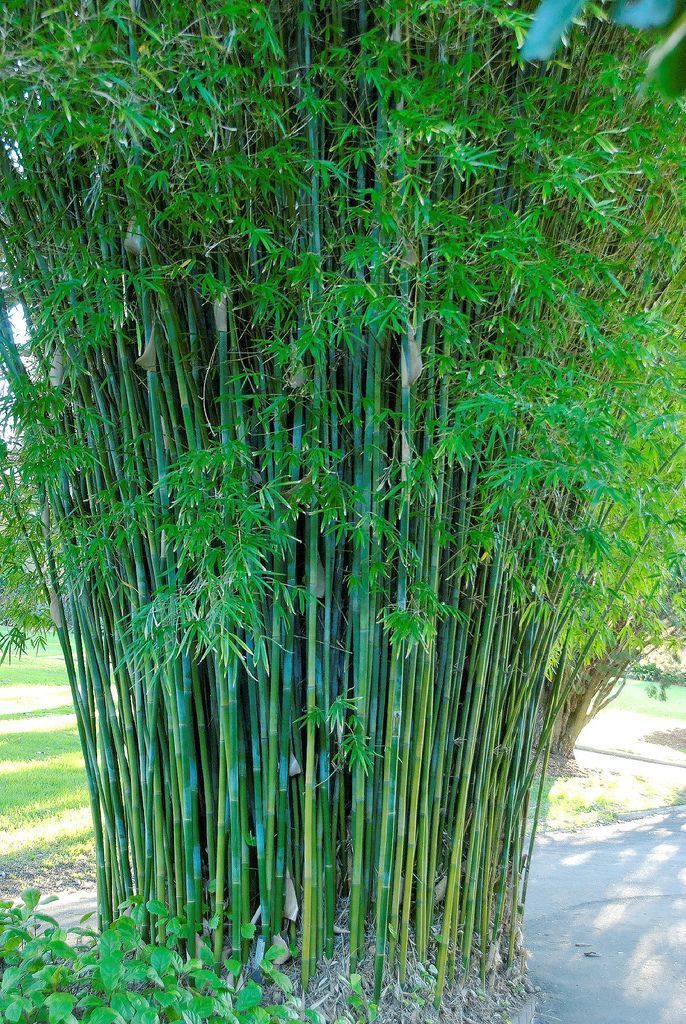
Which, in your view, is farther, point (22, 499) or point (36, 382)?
point (22, 499)

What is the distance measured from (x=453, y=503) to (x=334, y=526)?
1.36 feet

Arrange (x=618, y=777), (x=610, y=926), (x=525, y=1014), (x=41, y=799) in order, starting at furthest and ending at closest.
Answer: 1. (x=618, y=777)
2. (x=41, y=799)
3. (x=610, y=926)
4. (x=525, y=1014)

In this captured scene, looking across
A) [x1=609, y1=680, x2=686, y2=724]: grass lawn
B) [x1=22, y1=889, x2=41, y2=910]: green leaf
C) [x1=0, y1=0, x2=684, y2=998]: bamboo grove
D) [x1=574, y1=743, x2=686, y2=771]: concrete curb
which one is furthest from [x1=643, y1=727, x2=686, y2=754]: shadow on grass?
[x1=22, y1=889, x2=41, y2=910]: green leaf

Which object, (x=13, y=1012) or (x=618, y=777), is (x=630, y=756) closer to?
(x=618, y=777)

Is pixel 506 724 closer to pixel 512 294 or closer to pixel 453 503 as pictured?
pixel 453 503

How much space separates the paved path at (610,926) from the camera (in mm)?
2801

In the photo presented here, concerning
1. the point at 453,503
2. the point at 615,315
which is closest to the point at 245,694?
the point at 453,503

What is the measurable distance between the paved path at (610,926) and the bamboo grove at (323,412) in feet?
2.75

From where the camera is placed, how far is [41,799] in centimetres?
492

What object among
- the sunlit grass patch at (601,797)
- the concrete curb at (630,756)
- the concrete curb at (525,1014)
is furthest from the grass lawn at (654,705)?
the concrete curb at (525,1014)

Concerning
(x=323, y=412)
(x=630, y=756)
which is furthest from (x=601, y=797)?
(x=323, y=412)

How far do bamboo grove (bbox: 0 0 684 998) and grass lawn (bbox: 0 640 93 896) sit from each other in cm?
105

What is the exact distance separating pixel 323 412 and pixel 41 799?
3974mm

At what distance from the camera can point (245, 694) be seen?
2168mm
